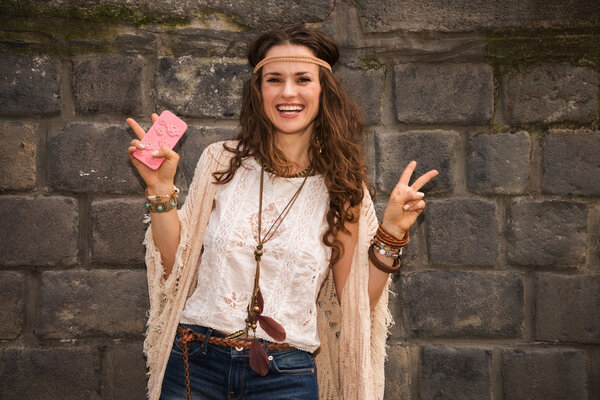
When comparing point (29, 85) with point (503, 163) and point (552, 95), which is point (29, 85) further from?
point (552, 95)

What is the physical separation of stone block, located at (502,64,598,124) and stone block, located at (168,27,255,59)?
4.08ft

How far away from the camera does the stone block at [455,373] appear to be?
2334 mm

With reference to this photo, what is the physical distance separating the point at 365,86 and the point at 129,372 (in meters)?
1.70

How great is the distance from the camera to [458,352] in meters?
2.34

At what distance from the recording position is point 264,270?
1707 mm

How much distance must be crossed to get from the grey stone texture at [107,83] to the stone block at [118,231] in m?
0.43

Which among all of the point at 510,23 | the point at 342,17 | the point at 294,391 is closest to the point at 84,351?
the point at 294,391

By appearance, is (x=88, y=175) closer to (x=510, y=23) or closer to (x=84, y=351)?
(x=84, y=351)

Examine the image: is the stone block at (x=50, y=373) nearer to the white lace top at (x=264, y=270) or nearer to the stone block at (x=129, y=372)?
the stone block at (x=129, y=372)

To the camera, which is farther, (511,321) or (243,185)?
(511,321)

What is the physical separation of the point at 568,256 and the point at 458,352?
0.66 meters

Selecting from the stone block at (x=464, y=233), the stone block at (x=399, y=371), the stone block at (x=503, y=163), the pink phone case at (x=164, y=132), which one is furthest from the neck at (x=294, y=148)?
the stone block at (x=399, y=371)

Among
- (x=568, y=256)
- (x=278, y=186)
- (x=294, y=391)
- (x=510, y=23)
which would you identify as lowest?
(x=294, y=391)

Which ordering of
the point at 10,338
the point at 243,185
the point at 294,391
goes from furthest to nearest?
the point at 10,338
the point at 243,185
the point at 294,391
